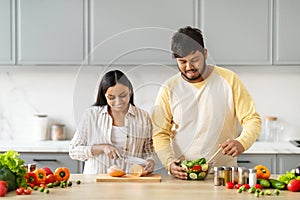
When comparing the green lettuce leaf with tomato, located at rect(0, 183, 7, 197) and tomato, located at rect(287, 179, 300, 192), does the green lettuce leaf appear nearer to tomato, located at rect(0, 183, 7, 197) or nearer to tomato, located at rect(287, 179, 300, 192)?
tomato, located at rect(0, 183, 7, 197)

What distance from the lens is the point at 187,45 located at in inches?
118

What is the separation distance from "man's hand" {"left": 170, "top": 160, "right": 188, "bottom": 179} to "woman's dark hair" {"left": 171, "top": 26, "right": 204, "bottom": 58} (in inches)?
22.5

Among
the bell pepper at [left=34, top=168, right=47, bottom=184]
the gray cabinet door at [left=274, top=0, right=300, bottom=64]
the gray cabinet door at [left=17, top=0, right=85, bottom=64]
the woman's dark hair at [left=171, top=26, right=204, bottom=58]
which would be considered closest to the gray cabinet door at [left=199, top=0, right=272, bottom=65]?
the gray cabinet door at [left=274, top=0, right=300, bottom=64]

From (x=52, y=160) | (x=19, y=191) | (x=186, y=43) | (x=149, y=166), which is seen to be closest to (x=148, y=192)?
(x=149, y=166)

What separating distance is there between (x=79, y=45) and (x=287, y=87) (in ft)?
6.01

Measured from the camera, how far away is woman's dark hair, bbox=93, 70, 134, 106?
2.99 metres

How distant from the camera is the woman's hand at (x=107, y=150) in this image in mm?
3062

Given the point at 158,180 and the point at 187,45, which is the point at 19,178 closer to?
the point at 158,180

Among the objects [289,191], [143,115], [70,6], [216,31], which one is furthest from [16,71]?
[289,191]

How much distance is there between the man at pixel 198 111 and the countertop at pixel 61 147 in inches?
47.2

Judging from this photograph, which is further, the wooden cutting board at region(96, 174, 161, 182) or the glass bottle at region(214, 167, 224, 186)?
the wooden cutting board at region(96, 174, 161, 182)

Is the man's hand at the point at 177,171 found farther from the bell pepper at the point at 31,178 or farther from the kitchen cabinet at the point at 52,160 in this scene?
the kitchen cabinet at the point at 52,160

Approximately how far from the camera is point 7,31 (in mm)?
4605

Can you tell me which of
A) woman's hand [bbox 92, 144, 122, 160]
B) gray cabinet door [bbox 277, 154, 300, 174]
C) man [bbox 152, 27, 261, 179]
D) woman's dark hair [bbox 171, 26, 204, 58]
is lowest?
gray cabinet door [bbox 277, 154, 300, 174]
